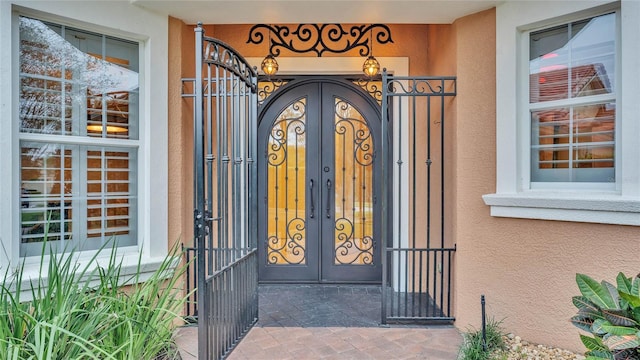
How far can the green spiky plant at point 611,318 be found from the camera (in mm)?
1603

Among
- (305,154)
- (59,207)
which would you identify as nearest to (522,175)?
(305,154)

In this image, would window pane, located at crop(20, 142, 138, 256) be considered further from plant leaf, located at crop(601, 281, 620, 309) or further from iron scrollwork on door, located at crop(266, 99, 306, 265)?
plant leaf, located at crop(601, 281, 620, 309)

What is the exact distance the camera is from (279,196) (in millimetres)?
4004

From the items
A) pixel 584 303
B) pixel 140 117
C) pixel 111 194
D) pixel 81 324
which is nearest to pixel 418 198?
pixel 584 303

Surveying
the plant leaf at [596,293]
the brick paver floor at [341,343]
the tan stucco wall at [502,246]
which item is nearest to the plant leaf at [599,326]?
the plant leaf at [596,293]

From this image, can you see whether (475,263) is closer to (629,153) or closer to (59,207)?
(629,153)

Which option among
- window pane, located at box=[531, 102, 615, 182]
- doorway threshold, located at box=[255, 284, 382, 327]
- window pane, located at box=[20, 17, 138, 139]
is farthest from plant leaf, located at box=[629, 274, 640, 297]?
window pane, located at box=[20, 17, 138, 139]

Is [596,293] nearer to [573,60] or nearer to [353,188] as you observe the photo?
[573,60]

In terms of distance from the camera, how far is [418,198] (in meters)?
3.72

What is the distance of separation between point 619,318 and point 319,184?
280cm

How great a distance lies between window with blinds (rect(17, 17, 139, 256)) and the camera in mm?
2367

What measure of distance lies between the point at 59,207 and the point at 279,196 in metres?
2.08

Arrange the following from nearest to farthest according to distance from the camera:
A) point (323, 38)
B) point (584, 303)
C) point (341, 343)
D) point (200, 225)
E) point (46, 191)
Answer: point (584, 303), point (200, 225), point (46, 191), point (341, 343), point (323, 38)

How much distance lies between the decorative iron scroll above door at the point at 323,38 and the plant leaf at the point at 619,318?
3.11 metres
